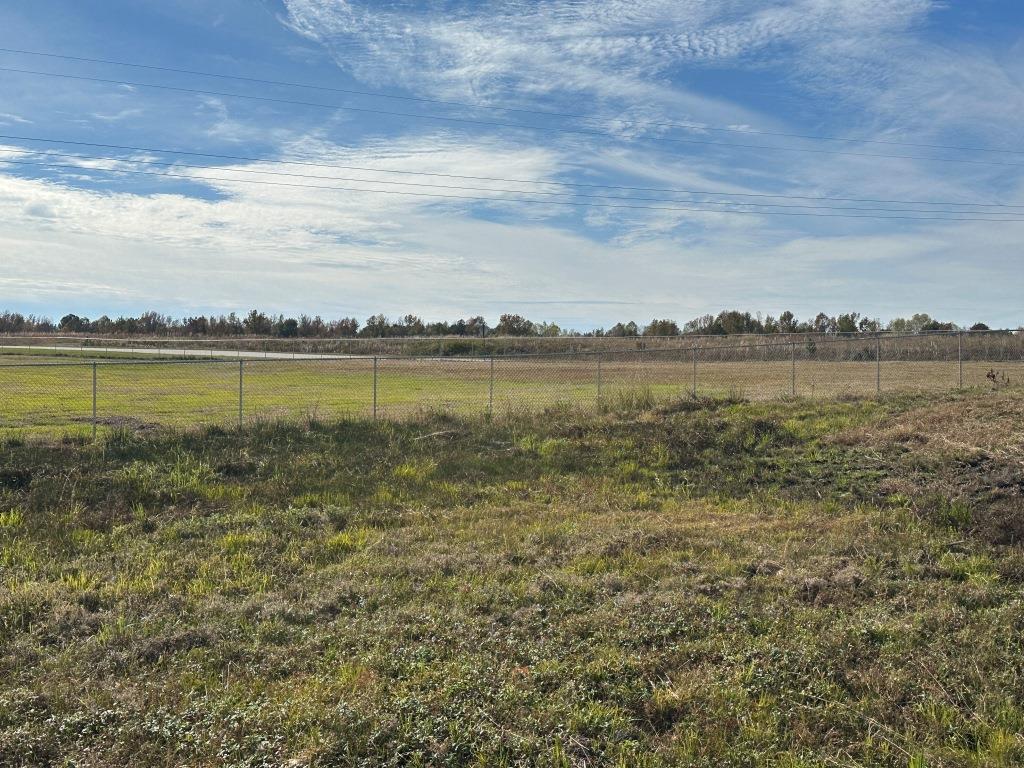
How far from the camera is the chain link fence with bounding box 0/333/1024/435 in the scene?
18797mm

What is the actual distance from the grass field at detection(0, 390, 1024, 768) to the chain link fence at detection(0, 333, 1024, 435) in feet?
17.8

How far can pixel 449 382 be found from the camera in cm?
3581

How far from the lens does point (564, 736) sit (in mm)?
4027

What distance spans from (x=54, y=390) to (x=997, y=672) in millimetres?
30755

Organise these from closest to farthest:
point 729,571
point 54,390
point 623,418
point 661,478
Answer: point 729,571, point 661,478, point 623,418, point 54,390

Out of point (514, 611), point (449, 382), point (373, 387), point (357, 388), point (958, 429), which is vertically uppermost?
point (958, 429)

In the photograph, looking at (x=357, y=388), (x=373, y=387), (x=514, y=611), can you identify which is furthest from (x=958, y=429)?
(x=357, y=388)

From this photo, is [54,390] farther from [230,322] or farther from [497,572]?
[230,322]

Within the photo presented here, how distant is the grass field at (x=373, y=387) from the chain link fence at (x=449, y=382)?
0.07 m

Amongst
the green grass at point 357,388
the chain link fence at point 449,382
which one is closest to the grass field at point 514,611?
the green grass at point 357,388

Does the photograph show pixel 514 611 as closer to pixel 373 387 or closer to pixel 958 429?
pixel 958 429

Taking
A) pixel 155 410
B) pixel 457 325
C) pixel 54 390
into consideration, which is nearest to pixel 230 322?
pixel 457 325

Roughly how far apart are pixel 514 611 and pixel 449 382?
3021 centimetres

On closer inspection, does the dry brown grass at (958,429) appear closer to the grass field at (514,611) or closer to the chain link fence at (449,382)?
the grass field at (514,611)
